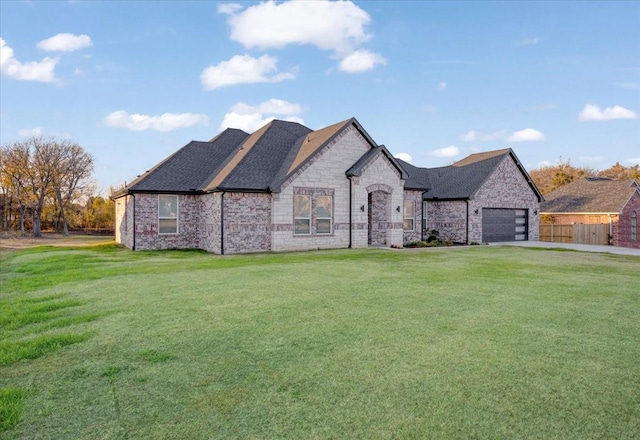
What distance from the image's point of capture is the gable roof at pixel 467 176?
25344mm

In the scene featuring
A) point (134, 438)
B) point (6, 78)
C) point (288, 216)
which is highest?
point (6, 78)

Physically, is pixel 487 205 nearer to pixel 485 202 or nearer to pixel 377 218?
pixel 485 202

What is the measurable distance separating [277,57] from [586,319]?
19530 millimetres

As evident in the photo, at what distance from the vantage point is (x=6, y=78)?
69.6 feet

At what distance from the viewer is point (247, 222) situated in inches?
739

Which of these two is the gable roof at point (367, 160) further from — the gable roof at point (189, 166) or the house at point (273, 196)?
the gable roof at point (189, 166)

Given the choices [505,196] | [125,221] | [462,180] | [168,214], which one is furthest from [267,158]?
[505,196]

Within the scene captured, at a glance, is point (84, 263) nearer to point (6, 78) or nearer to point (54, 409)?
point (54, 409)

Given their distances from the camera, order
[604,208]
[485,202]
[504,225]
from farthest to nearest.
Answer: [604,208], [504,225], [485,202]

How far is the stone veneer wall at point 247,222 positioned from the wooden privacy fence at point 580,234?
22950 millimetres

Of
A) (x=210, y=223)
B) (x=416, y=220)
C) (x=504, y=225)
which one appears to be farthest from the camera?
(x=504, y=225)

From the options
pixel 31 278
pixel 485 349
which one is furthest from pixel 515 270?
pixel 31 278

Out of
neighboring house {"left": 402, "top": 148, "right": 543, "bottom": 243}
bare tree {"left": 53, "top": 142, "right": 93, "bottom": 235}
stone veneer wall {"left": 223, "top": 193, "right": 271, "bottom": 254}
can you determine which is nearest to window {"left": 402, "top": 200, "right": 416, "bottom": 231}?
neighboring house {"left": 402, "top": 148, "right": 543, "bottom": 243}

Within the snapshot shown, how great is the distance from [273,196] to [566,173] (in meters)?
48.5
